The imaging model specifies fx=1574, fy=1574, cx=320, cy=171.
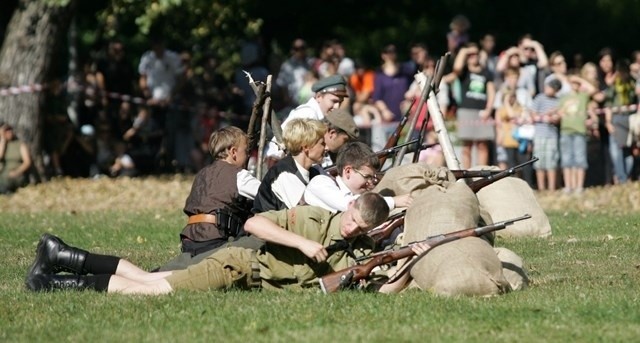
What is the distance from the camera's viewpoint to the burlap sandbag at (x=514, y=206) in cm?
1642

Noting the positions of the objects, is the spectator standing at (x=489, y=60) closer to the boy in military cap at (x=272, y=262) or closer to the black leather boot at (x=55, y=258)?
the black leather boot at (x=55, y=258)

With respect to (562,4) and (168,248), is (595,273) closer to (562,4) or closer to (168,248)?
(168,248)

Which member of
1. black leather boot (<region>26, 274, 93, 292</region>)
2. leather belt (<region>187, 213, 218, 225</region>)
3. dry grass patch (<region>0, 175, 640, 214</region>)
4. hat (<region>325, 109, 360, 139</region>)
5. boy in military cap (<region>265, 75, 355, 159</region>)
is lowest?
dry grass patch (<region>0, 175, 640, 214</region>)

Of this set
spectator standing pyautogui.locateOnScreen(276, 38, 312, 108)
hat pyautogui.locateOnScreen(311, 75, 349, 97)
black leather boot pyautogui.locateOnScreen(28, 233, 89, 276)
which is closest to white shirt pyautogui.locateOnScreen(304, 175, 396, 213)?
black leather boot pyautogui.locateOnScreen(28, 233, 89, 276)

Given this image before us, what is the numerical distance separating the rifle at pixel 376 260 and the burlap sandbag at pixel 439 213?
69 cm

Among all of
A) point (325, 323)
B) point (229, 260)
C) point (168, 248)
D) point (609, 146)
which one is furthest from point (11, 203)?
point (325, 323)

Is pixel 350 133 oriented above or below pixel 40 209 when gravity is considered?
above

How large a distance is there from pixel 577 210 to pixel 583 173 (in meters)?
3.03

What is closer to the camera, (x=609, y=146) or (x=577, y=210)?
(x=577, y=210)

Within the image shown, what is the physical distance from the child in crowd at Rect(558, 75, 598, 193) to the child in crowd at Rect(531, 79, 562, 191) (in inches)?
5.1

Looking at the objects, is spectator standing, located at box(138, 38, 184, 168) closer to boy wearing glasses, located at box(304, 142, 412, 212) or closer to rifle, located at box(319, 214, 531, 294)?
boy wearing glasses, located at box(304, 142, 412, 212)

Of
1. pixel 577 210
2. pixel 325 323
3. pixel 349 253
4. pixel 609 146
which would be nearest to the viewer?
pixel 325 323

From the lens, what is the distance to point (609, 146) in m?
25.3

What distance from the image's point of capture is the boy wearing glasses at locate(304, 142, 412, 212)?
12289mm
